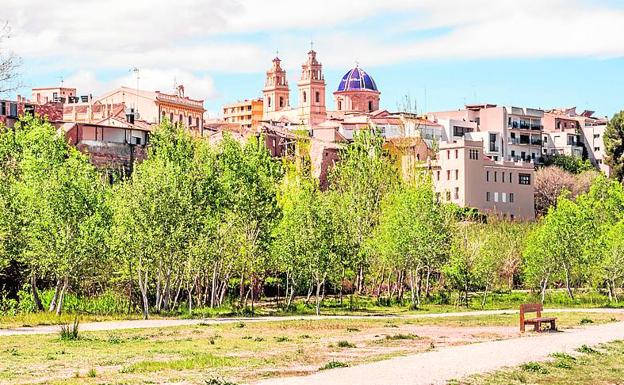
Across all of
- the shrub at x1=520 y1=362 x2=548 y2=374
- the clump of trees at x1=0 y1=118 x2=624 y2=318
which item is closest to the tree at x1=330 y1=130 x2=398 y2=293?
the clump of trees at x1=0 y1=118 x2=624 y2=318

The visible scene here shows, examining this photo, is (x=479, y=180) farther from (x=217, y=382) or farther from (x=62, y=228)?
(x=217, y=382)

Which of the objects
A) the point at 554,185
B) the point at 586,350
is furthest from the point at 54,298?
the point at 554,185

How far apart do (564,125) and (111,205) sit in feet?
389

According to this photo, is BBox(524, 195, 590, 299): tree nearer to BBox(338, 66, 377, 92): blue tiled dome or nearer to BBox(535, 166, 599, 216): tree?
BBox(535, 166, 599, 216): tree

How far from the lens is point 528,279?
215 feet

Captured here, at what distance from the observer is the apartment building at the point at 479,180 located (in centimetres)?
11494

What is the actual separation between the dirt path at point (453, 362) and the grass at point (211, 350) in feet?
3.82

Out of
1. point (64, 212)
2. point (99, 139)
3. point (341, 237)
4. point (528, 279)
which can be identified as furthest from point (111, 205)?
point (99, 139)

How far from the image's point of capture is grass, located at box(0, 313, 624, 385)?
2303 cm

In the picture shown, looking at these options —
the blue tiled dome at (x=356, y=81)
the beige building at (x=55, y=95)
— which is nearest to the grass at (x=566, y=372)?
the beige building at (x=55, y=95)

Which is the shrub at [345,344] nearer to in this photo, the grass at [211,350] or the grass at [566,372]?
the grass at [211,350]

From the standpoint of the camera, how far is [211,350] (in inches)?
1132

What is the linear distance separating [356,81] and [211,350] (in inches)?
6221

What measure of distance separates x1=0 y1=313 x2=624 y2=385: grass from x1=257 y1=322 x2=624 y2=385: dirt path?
116 cm
